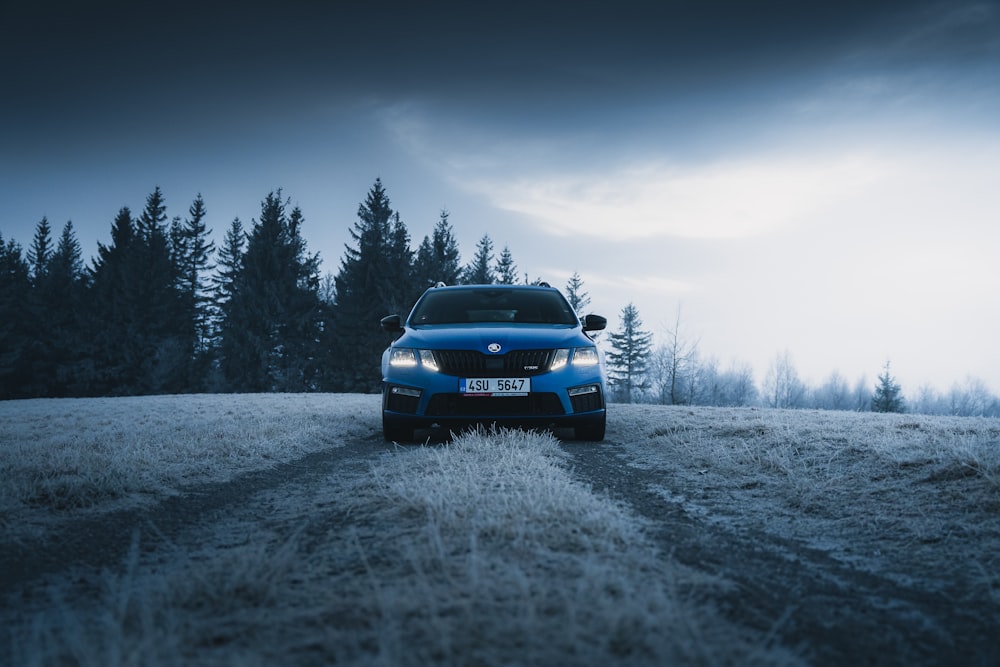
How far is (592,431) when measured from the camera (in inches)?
259

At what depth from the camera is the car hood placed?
19.6 feet

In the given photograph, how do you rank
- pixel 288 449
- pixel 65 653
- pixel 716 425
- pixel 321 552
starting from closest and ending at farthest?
pixel 65 653, pixel 321 552, pixel 288 449, pixel 716 425

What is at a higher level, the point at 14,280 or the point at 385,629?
the point at 14,280

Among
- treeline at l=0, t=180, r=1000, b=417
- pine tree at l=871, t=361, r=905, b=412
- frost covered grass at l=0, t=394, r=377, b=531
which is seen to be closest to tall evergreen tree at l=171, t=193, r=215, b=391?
treeline at l=0, t=180, r=1000, b=417

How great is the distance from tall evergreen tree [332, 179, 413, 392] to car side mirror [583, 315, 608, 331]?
32.0 meters

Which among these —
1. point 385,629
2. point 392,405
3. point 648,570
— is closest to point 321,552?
point 385,629

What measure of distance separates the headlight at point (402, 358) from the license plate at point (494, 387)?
0.61m

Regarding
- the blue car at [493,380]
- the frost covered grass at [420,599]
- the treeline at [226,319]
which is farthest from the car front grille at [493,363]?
the treeline at [226,319]

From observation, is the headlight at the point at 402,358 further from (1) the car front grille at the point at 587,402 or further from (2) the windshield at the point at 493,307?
(1) the car front grille at the point at 587,402

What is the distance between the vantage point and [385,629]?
1.58m

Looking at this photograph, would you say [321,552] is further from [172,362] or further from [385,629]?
[172,362]

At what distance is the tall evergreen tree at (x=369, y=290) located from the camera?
38.8 meters

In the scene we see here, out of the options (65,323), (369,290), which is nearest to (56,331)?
(65,323)

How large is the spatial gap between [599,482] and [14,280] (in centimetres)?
5587
